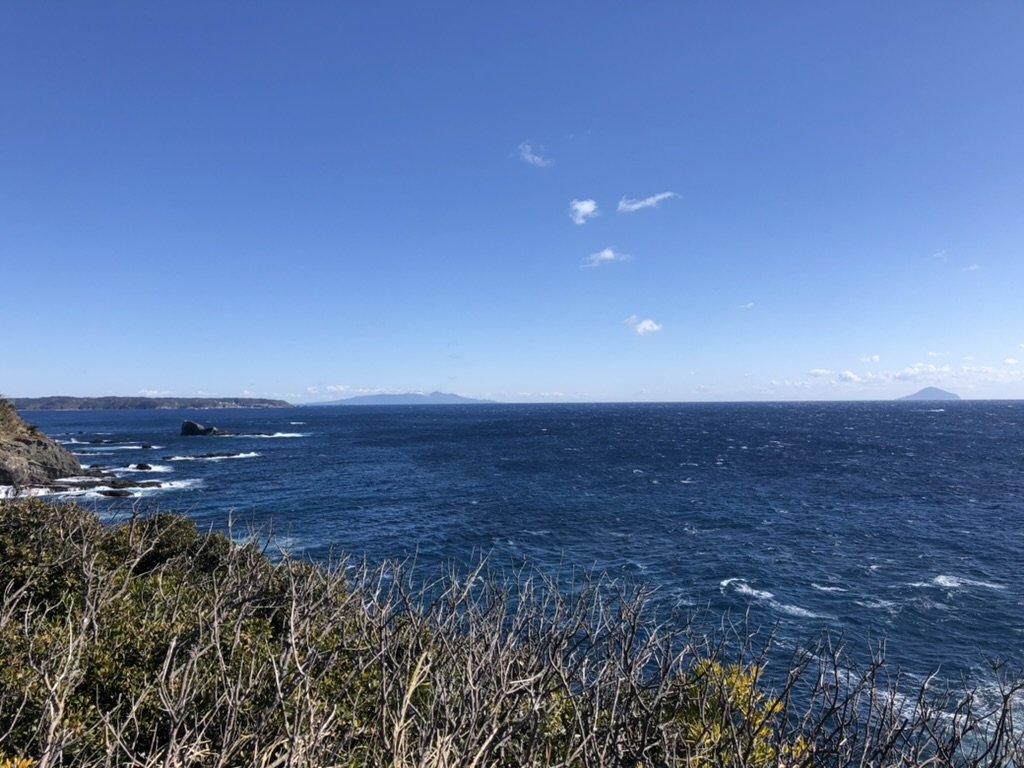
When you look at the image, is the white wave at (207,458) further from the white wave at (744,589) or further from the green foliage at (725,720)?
the green foliage at (725,720)

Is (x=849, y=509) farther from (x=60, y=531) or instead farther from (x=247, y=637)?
(x=60, y=531)

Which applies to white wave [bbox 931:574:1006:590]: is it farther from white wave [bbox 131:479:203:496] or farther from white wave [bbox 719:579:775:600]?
white wave [bbox 131:479:203:496]

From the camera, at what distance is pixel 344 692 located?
12188mm

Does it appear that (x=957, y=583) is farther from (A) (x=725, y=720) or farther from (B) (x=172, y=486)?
(B) (x=172, y=486)

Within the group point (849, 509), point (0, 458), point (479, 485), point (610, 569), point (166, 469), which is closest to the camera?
point (610, 569)

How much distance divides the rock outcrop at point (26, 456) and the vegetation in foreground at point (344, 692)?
166 feet

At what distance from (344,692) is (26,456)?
70760 millimetres

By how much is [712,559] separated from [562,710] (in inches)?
1081

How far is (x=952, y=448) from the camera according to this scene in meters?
95.8

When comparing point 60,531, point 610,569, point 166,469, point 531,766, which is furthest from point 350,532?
Answer: point 166,469

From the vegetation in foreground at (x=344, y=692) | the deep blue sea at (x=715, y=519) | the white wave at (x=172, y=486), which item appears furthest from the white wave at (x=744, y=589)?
the white wave at (x=172, y=486)

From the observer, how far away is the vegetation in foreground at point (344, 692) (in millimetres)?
8859

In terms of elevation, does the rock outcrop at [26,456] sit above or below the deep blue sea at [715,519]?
above

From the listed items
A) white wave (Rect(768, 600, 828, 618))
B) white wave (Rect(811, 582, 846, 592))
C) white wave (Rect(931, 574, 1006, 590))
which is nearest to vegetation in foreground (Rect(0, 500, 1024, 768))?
white wave (Rect(768, 600, 828, 618))
